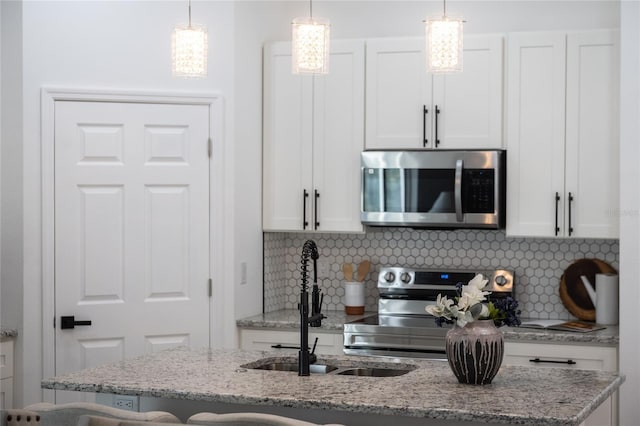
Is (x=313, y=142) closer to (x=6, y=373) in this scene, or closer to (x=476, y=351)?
(x=6, y=373)

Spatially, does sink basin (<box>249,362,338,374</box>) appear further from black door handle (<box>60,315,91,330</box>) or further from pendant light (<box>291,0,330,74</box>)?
black door handle (<box>60,315,91,330</box>)

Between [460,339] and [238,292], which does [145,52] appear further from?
[460,339]

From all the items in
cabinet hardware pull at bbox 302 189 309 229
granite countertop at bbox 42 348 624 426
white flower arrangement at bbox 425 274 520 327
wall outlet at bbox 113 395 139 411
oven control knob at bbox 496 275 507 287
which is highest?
cabinet hardware pull at bbox 302 189 309 229

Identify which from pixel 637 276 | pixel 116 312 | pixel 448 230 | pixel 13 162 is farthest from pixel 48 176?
pixel 637 276

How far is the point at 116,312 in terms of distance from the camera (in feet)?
15.9

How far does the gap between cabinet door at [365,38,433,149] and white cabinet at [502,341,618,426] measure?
1.19 metres

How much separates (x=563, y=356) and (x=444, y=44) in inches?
70.9

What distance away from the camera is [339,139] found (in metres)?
5.23

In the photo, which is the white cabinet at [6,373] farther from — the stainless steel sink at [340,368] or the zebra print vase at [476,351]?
the zebra print vase at [476,351]

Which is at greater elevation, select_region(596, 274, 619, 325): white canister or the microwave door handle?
the microwave door handle

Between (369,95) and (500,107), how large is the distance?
72 cm

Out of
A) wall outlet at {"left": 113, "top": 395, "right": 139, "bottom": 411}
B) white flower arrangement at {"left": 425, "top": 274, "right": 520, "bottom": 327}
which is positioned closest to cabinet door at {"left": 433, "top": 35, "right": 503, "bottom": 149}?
white flower arrangement at {"left": 425, "top": 274, "right": 520, "bottom": 327}

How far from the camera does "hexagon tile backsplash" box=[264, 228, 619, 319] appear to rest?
17.1 feet

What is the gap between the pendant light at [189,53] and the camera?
3.88m
